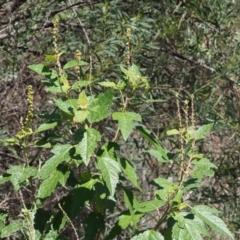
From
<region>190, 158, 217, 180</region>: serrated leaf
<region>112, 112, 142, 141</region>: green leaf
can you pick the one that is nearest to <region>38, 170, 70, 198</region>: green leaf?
<region>112, 112, 142, 141</region>: green leaf

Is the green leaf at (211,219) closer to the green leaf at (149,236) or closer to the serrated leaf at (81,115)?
the green leaf at (149,236)

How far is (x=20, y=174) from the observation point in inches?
100

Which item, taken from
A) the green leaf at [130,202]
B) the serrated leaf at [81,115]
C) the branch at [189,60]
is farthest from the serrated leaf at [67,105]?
the branch at [189,60]

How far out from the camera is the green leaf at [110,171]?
2.39 meters

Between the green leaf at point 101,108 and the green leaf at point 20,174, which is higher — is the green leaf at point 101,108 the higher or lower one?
the higher one

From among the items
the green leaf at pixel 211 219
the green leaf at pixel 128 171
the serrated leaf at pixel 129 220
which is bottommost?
the green leaf at pixel 211 219

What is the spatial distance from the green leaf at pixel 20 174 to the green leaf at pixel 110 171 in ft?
0.86

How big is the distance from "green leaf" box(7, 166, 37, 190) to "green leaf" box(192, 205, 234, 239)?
589 millimetres

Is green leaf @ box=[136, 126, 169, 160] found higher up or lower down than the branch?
higher up

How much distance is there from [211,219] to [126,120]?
0.45 meters

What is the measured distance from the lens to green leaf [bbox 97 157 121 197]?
2.39 m

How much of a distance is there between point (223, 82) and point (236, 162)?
0.59 metres

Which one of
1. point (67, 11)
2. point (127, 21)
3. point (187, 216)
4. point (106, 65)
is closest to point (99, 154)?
point (187, 216)

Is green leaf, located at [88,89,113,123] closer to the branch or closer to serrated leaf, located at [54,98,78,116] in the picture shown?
serrated leaf, located at [54,98,78,116]
